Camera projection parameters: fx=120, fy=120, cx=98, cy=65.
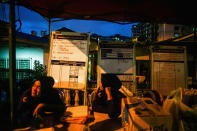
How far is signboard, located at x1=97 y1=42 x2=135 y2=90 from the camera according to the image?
12.8ft

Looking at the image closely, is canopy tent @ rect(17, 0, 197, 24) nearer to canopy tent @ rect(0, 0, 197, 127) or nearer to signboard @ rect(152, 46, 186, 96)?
canopy tent @ rect(0, 0, 197, 127)

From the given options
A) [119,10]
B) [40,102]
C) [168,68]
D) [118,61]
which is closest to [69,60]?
[40,102]

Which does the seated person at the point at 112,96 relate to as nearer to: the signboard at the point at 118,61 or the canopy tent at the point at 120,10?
the signboard at the point at 118,61

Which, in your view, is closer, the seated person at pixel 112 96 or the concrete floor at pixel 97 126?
the concrete floor at pixel 97 126

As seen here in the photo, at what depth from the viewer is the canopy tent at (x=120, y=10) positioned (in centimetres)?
263

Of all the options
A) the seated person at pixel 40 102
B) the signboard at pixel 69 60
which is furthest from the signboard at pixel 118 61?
the seated person at pixel 40 102

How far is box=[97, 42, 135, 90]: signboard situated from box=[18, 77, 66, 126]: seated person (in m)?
1.55

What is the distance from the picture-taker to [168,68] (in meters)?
4.42

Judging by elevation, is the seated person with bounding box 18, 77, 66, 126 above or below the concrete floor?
above

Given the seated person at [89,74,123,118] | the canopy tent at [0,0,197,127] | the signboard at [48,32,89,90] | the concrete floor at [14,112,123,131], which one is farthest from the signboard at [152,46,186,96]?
the signboard at [48,32,89,90]

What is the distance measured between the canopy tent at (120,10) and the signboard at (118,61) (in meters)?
0.87

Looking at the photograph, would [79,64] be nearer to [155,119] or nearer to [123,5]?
[123,5]

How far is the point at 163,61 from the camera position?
14.5 feet

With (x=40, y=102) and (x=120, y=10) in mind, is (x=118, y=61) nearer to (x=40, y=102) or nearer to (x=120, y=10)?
(x=120, y=10)
